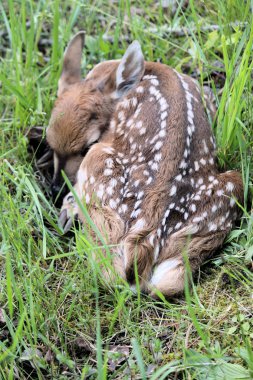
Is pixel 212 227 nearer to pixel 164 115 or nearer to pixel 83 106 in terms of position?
pixel 164 115

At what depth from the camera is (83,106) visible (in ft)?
14.0

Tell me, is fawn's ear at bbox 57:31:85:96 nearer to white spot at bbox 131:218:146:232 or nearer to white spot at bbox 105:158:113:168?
white spot at bbox 105:158:113:168

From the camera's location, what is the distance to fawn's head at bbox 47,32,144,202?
422cm

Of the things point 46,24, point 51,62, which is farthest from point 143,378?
point 46,24

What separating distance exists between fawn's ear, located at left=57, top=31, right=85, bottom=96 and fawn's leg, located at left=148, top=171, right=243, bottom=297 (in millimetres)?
1314

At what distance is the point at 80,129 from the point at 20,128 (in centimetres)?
47

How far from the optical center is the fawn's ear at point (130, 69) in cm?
415

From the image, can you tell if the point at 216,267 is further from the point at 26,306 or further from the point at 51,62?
the point at 51,62

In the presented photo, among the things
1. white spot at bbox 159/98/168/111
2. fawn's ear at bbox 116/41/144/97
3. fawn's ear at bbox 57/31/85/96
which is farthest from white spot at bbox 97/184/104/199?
fawn's ear at bbox 57/31/85/96

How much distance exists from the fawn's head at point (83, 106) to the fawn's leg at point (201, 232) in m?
0.95

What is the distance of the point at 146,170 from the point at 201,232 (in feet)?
1.51

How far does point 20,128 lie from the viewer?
14.6 feet

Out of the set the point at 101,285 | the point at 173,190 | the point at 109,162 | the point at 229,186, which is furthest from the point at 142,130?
the point at 101,285

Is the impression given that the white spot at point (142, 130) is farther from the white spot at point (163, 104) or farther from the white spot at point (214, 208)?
the white spot at point (214, 208)
